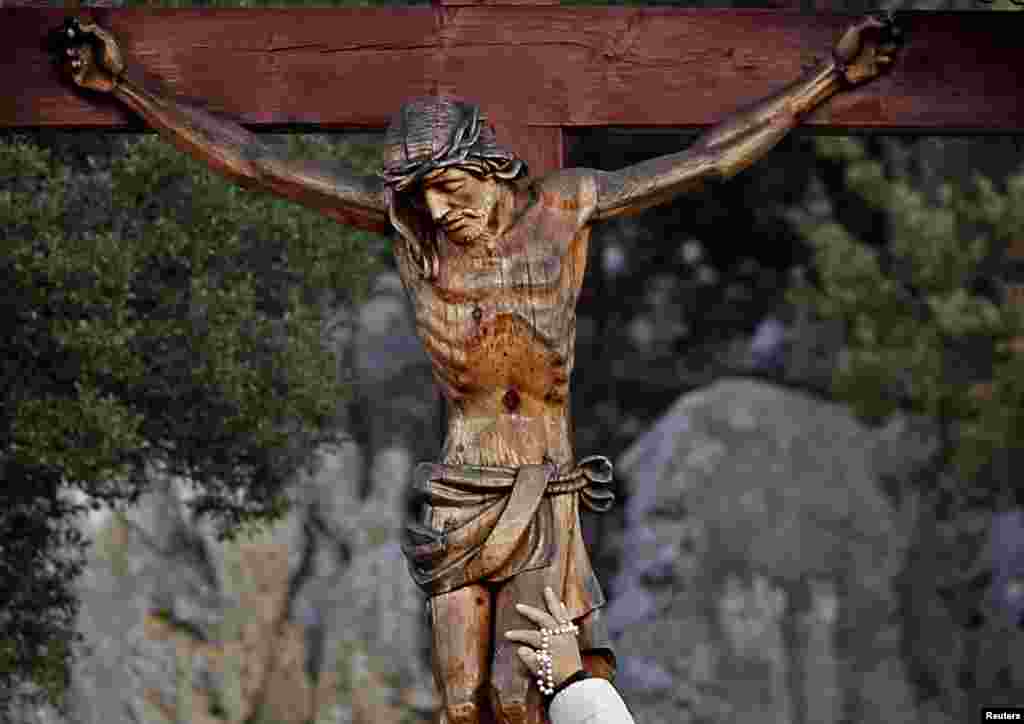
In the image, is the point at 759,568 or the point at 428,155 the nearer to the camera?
A: the point at 428,155

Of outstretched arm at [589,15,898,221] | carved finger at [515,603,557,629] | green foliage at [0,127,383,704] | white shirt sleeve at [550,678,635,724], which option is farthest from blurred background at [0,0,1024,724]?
white shirt sleeve at [550,678,635,724]

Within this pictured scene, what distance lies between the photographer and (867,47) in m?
7.05

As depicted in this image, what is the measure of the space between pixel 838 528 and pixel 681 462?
1208mm

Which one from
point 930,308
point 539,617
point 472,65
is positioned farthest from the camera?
point 930,308

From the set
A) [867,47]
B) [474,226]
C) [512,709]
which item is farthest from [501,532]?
[867,47]

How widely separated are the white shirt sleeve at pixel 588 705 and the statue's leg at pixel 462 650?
0.22 metres

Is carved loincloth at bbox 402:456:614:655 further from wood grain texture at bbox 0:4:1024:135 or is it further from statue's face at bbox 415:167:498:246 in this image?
wood grain texture at bbox 0:4:1024:135

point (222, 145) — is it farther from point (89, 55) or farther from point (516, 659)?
point (516, 659)

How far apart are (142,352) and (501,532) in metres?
3.91

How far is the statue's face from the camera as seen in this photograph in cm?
646

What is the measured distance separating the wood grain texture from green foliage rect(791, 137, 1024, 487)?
7.95m

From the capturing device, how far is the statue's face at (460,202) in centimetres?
646

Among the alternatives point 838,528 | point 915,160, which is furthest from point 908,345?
point 915,160

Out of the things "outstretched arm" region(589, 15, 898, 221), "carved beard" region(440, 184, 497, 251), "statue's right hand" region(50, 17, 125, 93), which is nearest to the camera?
"carved beard" region(440, 184, 497, 251)
